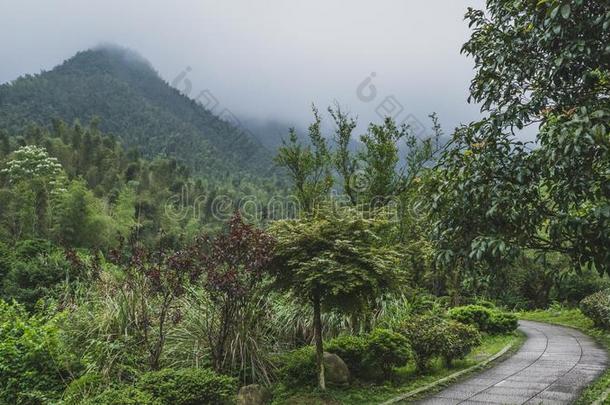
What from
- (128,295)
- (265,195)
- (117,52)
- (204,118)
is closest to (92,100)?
(204,118)

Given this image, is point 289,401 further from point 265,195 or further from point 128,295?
point 265,195

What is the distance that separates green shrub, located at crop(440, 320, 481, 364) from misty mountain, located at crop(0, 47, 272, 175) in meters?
76.7

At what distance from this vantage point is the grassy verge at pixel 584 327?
312 inches

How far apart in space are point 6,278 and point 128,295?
355 inches

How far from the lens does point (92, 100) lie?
342ft

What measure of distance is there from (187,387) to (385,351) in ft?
11.8

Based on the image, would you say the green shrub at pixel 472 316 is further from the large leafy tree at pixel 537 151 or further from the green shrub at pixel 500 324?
the large leafy tree at pixel 537 151

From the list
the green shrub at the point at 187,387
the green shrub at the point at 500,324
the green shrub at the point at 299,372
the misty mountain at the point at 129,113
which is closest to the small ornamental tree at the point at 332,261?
the green shrub at the point at 299,372

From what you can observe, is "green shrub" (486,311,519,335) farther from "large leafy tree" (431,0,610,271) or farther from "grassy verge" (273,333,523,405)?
"large leafy tree" (431,0,610,271)

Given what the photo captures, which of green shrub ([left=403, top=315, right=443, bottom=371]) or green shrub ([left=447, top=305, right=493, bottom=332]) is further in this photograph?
green shrub ([left=447, top=305, right=493, bottom=332])

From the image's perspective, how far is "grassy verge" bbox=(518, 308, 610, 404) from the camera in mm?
7913

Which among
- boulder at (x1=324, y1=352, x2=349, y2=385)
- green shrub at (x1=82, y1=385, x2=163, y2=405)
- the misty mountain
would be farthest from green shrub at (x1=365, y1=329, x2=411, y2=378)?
the misty mountain

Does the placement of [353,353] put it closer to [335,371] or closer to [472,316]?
[335,371]

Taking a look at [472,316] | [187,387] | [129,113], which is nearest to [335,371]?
[187,387]
